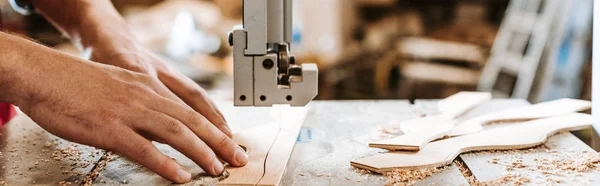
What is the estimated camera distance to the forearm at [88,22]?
5.34ft

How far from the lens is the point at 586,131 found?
168cm

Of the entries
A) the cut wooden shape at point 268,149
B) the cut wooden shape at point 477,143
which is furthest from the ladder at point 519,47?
the cut wooden shape at point 268,149

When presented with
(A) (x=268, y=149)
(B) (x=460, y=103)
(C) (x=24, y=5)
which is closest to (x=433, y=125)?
(B) (x=460, y=103)

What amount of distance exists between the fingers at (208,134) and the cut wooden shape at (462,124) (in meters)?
0.34

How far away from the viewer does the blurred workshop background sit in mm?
4250

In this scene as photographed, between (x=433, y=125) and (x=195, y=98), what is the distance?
579 mm

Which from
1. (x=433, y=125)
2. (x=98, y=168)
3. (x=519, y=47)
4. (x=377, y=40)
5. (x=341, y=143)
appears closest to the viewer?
(x=98, y=168)

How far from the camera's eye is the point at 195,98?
152 centimetres

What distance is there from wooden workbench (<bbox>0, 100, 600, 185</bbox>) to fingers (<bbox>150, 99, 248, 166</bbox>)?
60 mm

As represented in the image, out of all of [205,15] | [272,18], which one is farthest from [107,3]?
[205,15]

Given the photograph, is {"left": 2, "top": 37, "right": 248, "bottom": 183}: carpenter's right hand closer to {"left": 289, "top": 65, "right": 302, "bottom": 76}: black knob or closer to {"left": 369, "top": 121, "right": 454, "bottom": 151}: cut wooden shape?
{"left": 289, "top": 65, "right": 302, "bottom": 76}: black knob

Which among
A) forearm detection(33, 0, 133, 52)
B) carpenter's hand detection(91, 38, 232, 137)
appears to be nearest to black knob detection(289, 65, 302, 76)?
carpenter's hand detection(91, 38, 232, 137)

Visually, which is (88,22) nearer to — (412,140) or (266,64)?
(266,64)

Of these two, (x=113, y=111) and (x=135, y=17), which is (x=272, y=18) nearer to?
(x=113, y=111)
